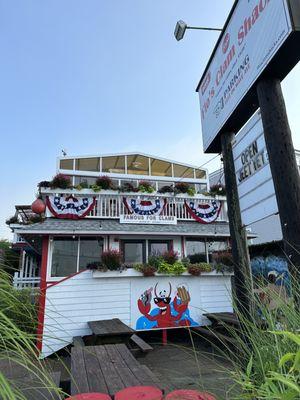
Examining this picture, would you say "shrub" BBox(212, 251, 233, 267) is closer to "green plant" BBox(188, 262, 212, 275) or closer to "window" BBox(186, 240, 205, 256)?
"green plant" BBox(188, 262, 212, 275)

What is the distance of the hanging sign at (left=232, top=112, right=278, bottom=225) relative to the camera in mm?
4047

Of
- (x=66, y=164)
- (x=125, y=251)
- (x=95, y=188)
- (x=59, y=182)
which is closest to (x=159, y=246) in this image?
(x=125, y=251)

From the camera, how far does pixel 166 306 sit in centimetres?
907

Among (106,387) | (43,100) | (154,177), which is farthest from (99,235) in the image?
(106,387)

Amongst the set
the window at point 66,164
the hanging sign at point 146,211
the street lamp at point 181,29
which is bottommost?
the hanging sign at point 146,211

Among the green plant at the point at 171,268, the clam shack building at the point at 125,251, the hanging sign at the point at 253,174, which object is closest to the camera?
the hanging sign at the point at 253,174

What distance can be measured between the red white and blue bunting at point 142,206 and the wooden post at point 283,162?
26.0 ft

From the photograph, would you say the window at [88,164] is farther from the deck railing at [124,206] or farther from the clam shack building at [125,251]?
the deck railing at [124,206]

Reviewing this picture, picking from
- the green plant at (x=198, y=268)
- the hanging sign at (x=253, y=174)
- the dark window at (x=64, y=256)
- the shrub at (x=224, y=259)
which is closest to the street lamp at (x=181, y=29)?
the hanging sign at (x=253, y=174)

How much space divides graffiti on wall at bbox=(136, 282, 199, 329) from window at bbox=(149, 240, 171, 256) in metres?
2.09

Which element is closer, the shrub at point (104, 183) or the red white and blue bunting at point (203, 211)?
the shrub at point (104, 183)

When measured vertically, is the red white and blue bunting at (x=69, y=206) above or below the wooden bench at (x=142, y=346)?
above

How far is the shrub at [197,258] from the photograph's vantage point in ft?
37.4

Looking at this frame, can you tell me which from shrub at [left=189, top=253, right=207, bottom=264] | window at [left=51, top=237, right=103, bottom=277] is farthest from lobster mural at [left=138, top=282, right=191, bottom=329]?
shrub at [left=189, top=253, right=207, bottom=264]
